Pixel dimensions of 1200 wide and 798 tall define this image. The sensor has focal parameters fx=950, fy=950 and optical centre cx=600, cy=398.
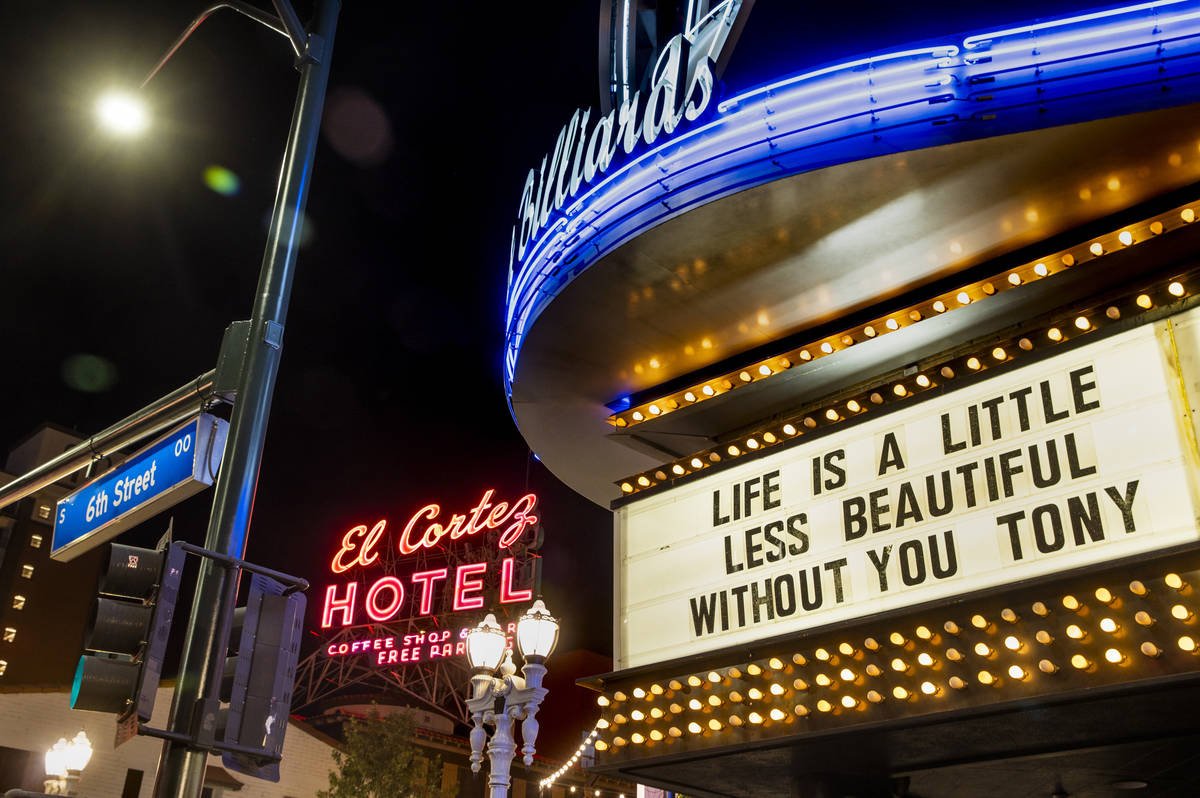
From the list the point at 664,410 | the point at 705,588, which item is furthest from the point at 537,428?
the point at 705,588

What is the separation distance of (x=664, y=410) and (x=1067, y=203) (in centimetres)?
449

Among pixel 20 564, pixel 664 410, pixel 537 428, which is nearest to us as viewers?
pixel 664 410

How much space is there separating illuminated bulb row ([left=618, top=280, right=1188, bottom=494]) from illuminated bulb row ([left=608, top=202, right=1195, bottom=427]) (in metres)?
0.61

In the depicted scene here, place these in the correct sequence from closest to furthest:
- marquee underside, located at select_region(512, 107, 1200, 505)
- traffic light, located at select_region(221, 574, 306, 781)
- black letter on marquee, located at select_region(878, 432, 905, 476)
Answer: traffic light, located at select_region(221, 574, 306, 781)
marquee underside, located at select_region(512, 107, 1200, 505)
black letter on marquee, located at select_region(878, 432, 905, 476)

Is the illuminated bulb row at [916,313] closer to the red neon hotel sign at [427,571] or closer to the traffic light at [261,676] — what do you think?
the traffic light at [261,676]

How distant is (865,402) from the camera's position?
8.55 metres

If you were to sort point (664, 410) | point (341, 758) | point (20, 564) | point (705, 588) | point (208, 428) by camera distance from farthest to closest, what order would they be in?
point (20, 564) < point (341, 758) < point (664, 410) < point (705, 588) < point (208, 428)

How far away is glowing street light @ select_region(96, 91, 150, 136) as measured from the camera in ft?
30.1

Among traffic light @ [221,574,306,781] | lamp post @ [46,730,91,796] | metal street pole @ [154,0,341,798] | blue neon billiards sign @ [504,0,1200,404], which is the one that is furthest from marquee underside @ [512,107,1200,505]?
lamp post @ [46,730,91,796]

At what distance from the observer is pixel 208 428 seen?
22.5ft

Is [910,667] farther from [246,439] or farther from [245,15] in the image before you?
[245,15]

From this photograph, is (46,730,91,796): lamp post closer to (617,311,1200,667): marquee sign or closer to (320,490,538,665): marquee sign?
(617,311,1200,667): marquee sign

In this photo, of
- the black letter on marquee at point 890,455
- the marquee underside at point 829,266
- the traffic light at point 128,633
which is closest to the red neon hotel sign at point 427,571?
the marquee underside at point 829,266

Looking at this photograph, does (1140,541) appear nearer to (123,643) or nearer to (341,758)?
(123,643)
